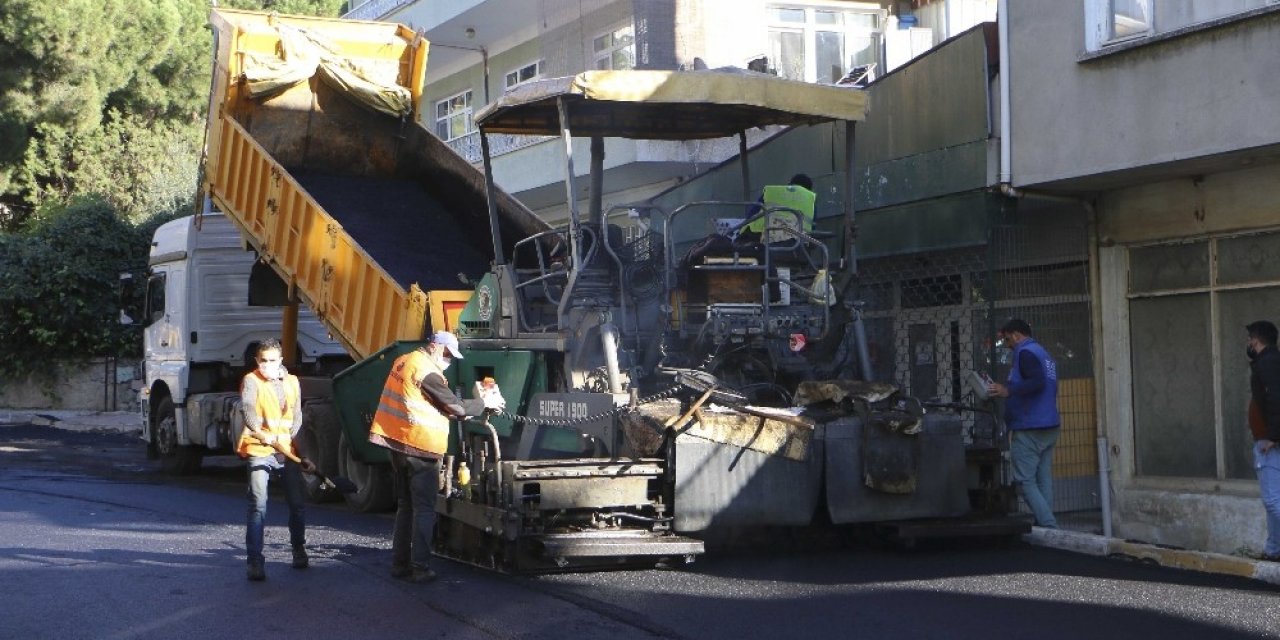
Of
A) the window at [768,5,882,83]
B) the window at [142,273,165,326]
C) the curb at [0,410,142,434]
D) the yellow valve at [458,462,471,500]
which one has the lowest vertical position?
the yellow valve at [458,462,471,500]

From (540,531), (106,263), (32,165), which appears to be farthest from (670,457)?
(32,165)

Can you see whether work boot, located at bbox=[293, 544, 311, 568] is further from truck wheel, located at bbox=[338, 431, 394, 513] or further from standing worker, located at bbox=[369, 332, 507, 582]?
truck wheel, located at bbox=[338, 431, 394, 513]

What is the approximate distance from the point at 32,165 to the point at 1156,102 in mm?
28062

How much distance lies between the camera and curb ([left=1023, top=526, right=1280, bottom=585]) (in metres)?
8.16

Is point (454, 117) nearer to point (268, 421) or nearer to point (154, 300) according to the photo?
point (154, 300)

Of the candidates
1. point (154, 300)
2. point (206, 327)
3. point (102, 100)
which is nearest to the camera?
point (206, 327)

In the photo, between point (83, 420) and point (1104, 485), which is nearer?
point (1104, 485)

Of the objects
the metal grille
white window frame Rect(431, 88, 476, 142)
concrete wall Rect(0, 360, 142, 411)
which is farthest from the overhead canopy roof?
concrete wall Rect(0, 360, 142, 411)

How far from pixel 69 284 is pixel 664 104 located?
68.5ft

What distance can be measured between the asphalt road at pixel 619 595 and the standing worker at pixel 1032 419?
0.49 m

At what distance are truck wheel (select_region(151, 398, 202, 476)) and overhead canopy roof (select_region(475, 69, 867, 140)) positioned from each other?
6.92 m

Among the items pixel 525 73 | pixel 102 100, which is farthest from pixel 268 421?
pixel 102 100

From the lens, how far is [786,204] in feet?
31.9

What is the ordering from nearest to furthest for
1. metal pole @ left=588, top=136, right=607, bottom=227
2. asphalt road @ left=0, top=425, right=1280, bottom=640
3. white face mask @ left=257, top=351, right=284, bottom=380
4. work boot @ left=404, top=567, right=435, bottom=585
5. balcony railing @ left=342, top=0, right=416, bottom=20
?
asphalt road @ left=0, top=425, right=1280, bottom=640 → work boot @ left=404, top=567, right=435, bottom=585 → white face mask @ left=257, top=351, right=284, bottom=380 → metal pole @ left=588, top=136, right=607, bottom=227 → balcony railing @ left=342, top=0, right=416, bottom=20
